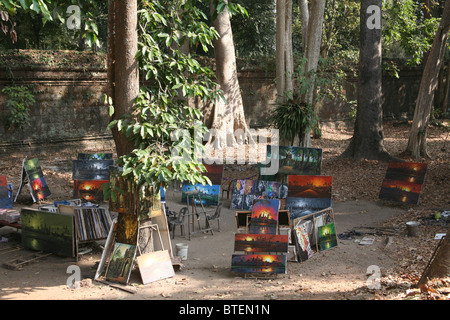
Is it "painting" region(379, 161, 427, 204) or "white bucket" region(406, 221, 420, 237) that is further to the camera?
"painting" region(379, 161, 427, 204)

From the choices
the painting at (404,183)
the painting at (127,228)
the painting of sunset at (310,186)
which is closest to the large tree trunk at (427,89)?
the painting at (404,183)

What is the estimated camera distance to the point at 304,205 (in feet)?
33.1

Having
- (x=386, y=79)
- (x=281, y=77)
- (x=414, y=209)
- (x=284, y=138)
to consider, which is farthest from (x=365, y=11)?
(x=386, y=79)

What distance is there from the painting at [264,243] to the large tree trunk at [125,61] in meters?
2.30

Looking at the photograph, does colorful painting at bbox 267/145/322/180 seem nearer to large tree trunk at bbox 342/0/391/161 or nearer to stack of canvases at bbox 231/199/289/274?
stack of canvases at bbox 231/199/289/274

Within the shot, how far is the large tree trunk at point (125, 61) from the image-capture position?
7145 millimetres

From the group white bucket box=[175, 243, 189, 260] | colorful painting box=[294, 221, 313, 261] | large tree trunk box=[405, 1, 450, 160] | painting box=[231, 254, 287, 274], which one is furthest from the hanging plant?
painting box=[231, 254, 287, 274]

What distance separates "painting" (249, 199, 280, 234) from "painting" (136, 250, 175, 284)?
158 cm

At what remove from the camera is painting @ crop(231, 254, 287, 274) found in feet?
23.7

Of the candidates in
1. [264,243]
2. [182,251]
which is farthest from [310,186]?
[182,251]

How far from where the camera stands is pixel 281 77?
14.7 metres

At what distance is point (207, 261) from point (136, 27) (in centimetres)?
393

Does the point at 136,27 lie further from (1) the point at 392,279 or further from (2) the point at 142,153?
(1) the point at 392,279

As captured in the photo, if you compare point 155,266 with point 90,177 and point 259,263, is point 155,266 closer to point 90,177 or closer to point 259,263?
point 259,263
